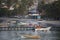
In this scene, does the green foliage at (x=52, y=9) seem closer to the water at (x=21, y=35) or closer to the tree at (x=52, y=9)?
the tree at (x=52, y=9)

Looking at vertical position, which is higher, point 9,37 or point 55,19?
point 55,19

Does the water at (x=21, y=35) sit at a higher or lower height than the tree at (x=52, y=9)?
lower

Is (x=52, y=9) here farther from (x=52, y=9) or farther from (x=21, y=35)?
(x=21, y=35)

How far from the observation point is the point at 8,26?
3260 mm

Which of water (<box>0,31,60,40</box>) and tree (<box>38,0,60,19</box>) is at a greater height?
tree (<box>38,0,60,19</box>)

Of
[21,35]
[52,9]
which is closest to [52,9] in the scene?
[52,9]

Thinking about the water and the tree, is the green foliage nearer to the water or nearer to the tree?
the tree

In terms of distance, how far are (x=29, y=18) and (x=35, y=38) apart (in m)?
0.30

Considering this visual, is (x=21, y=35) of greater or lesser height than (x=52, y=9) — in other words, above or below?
below

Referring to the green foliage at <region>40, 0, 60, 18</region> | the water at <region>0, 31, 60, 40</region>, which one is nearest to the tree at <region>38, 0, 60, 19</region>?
the green foliage at <region>40, 0, 60, 18</region>

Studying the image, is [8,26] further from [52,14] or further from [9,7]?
[52,14]

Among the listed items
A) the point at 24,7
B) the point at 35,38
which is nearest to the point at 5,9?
the point at 24,7

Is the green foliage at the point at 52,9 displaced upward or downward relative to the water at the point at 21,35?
upward

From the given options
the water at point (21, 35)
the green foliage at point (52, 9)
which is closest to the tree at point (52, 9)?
the green foliage at point (52, 9)
